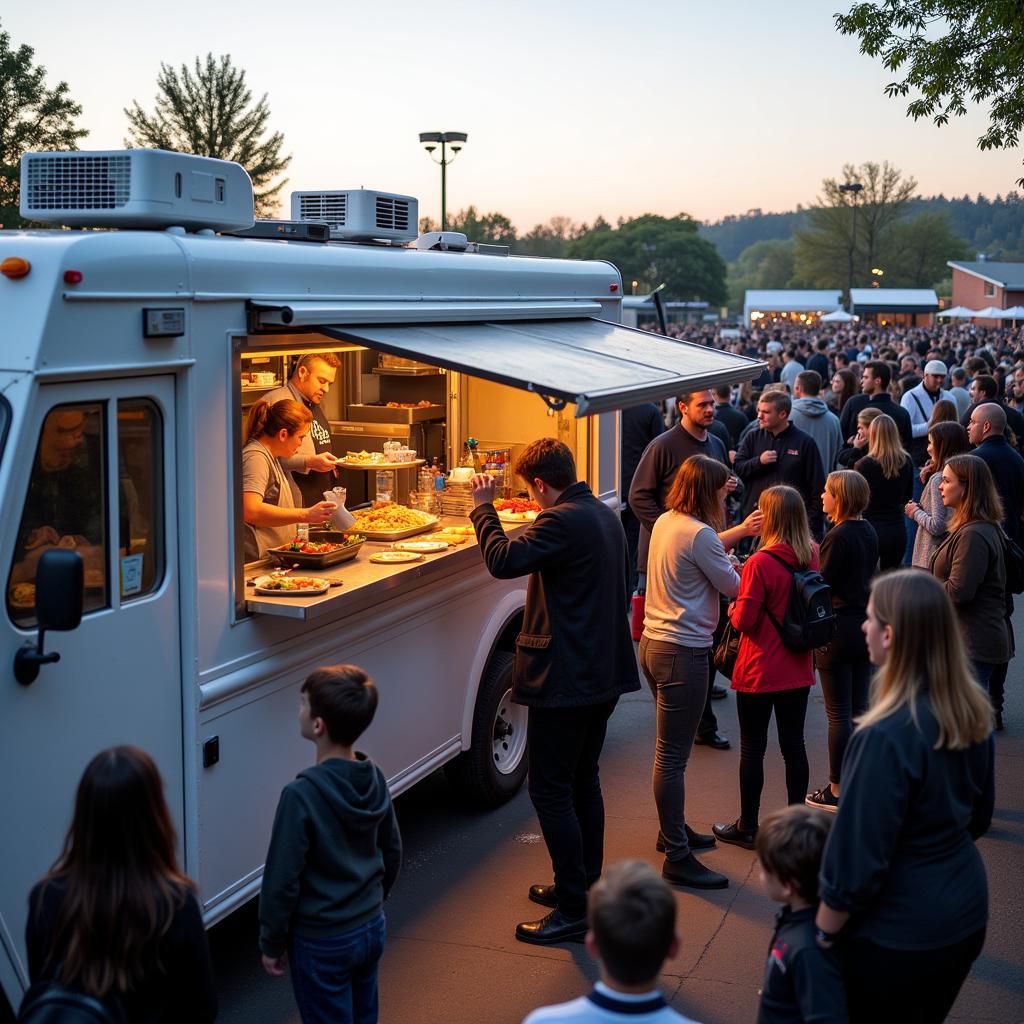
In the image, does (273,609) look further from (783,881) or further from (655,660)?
(783,881)

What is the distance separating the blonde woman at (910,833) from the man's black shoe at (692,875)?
2.77m

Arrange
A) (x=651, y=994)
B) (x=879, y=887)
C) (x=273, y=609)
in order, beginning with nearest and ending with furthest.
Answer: (x=651, y=994), (x=879, y=887), (x=273, y=609)

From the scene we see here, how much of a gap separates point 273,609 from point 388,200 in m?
3.05

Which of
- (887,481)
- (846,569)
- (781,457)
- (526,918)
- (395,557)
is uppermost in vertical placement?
(781,457)

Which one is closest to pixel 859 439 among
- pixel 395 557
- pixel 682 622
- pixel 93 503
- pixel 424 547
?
pixel 682 622

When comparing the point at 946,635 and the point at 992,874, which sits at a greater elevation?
the point at 946,635

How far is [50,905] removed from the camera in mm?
2932

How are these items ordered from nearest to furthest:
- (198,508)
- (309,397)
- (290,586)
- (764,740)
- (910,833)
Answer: (910,833), (198,508), (290,586), (764,740), (309,397)

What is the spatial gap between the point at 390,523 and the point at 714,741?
262 centimetres

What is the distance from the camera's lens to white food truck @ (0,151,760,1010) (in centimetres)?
392

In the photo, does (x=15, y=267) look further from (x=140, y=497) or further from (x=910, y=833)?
(x=910, y=833)

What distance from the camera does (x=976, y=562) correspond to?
6.54 metres

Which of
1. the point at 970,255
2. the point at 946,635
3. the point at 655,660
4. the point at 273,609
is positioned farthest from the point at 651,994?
the point at 970,255

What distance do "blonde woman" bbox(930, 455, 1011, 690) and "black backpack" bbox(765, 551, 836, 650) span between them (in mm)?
890
